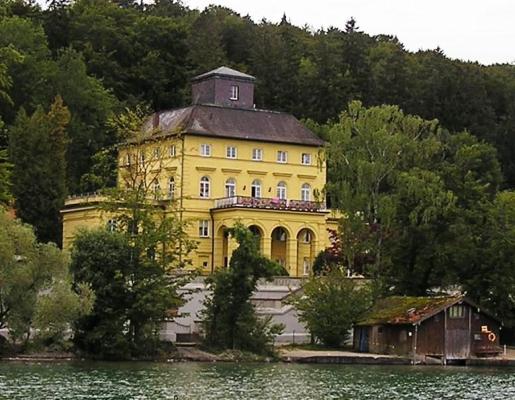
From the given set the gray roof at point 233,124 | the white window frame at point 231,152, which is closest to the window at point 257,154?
the gray roof at point 233,124

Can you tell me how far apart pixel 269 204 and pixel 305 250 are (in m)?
4.66

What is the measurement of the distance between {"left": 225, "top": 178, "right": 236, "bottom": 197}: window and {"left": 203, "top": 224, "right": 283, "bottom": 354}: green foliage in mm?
23386

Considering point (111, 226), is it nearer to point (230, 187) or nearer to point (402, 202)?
point (402, 202)

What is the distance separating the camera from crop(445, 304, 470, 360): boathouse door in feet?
214

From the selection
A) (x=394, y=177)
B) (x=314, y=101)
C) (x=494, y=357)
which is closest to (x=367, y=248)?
(x=394, y=177)

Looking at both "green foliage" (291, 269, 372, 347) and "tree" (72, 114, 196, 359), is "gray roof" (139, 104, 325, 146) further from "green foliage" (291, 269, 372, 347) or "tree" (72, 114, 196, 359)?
"tree" (72, 114, 196, 359)

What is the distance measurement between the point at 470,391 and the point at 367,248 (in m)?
28.1

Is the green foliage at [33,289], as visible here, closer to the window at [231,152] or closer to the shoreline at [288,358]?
the shoreline at [288,358]

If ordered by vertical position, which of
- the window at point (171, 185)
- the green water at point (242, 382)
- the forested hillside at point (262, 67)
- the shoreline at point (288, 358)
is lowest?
the green water at point (242, 382)

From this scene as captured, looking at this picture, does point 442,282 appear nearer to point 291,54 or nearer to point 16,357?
point 16,357

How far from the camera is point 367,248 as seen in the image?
73.8 metres

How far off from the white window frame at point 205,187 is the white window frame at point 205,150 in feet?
4.75

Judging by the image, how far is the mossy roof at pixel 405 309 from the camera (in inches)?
2537

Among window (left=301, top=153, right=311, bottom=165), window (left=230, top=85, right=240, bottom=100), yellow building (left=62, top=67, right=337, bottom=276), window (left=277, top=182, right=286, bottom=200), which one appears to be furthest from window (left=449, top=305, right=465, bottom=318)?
window (left=230, top=85, right=240, bottom=100)
